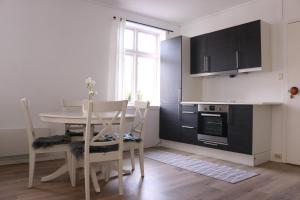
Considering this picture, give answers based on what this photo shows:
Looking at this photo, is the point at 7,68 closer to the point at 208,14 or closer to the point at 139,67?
the point at 139,67

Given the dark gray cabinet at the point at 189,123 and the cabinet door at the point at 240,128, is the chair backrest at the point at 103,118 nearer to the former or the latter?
the cabinet door at the point at 240,128

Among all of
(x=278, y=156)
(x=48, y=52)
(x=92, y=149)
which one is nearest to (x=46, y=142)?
(x=92, y=149)

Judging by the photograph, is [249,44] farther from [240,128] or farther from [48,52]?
[48,52]

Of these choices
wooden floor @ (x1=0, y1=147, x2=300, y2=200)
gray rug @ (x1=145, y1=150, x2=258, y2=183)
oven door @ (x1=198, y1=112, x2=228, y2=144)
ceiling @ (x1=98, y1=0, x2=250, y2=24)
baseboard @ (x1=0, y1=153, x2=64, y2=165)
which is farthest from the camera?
ceiling @ (x1=98, y1=0, x2=250, y2=24)

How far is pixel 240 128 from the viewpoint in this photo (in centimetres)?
343

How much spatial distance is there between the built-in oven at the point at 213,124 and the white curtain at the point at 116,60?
4.86 ft

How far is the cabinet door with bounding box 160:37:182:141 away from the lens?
4.48 meters

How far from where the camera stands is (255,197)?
2.24 m

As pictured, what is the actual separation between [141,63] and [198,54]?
117cm

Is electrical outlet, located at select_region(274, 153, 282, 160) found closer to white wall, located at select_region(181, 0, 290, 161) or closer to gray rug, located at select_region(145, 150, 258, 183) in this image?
white wall, located at select_region(181, 0, 290, 161)

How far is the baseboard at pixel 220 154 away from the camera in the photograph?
3.40 meters

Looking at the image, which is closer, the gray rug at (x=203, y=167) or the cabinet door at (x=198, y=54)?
the gray rug at (x=203, y=167)

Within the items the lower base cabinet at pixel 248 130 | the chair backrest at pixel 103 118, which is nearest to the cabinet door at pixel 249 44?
the lower base cabinet at pixel 248 130

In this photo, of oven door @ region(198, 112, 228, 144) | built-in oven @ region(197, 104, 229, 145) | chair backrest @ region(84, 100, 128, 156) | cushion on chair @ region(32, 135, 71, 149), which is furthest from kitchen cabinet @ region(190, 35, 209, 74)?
cushion on chair @ region(32, 135, 71, 149)
